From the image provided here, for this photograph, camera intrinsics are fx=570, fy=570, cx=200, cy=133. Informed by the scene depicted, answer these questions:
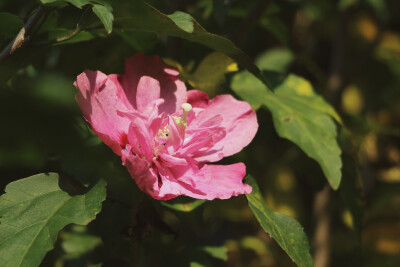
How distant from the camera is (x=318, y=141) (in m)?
0.89

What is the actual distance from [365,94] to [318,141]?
1.30 metres

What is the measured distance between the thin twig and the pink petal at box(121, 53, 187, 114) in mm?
131

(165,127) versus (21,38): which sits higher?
(21,38)

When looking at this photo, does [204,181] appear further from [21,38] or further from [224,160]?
[21,38]

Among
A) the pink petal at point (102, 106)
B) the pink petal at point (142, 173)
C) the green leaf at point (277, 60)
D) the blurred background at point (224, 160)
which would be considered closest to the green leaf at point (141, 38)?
the blurred background at point (224, 160)

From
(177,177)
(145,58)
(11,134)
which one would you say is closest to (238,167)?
(177,177)

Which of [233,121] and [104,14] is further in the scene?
[233,121]

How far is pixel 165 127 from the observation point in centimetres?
76

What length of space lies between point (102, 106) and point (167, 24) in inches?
5.1

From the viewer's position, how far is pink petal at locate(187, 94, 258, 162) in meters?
0.78

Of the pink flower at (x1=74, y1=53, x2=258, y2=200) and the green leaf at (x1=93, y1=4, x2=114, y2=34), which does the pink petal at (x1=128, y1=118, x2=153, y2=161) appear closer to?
the pink flower at (x1=74, y1=53, x2=258, y2=200)

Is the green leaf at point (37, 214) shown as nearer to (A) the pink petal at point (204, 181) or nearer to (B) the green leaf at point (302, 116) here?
(A) the pink petal at point (204, 181)

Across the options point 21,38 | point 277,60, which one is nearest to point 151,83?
point 21,38

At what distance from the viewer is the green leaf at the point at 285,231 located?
0.71m
